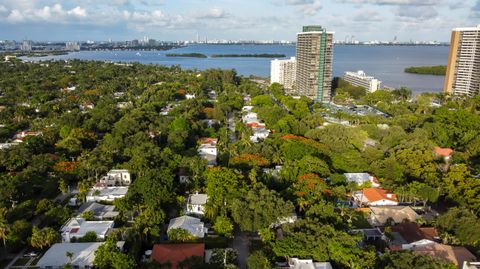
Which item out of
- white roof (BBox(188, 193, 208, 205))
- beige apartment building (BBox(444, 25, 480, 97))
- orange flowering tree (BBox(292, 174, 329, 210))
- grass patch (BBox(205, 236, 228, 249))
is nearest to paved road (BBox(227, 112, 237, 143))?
white roof (BBox(188, 193, 208, 205))

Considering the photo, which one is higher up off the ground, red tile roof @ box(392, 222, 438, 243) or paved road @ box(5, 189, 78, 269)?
red tile roof @ box(392, 222, 438, 243)

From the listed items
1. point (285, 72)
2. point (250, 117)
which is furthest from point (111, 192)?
point (285, 72)

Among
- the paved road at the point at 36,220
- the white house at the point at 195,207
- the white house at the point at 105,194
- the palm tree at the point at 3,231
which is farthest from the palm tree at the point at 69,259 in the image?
the white house at the point at 195,207

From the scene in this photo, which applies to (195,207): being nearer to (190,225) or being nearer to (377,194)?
(190,225)

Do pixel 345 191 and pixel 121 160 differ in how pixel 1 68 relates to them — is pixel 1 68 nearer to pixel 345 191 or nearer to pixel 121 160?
pixel 121 160

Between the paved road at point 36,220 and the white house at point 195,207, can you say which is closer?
the paved road at point 36,220

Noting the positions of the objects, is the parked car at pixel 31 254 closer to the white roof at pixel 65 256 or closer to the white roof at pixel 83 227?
the white roof at pixel 65 256

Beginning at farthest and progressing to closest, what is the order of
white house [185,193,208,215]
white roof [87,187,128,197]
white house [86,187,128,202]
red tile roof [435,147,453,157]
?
1. red tile roof [435,147,453,157]
2. white roof [87,187,128,197]
3. white house [86,187,128,202]
4. white house [185,193,208,215]

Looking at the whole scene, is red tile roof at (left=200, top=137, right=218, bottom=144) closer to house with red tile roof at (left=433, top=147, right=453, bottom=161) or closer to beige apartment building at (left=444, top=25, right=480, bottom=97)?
house with red tile roof at (left=433, top=147, right=453, bottom=161)
